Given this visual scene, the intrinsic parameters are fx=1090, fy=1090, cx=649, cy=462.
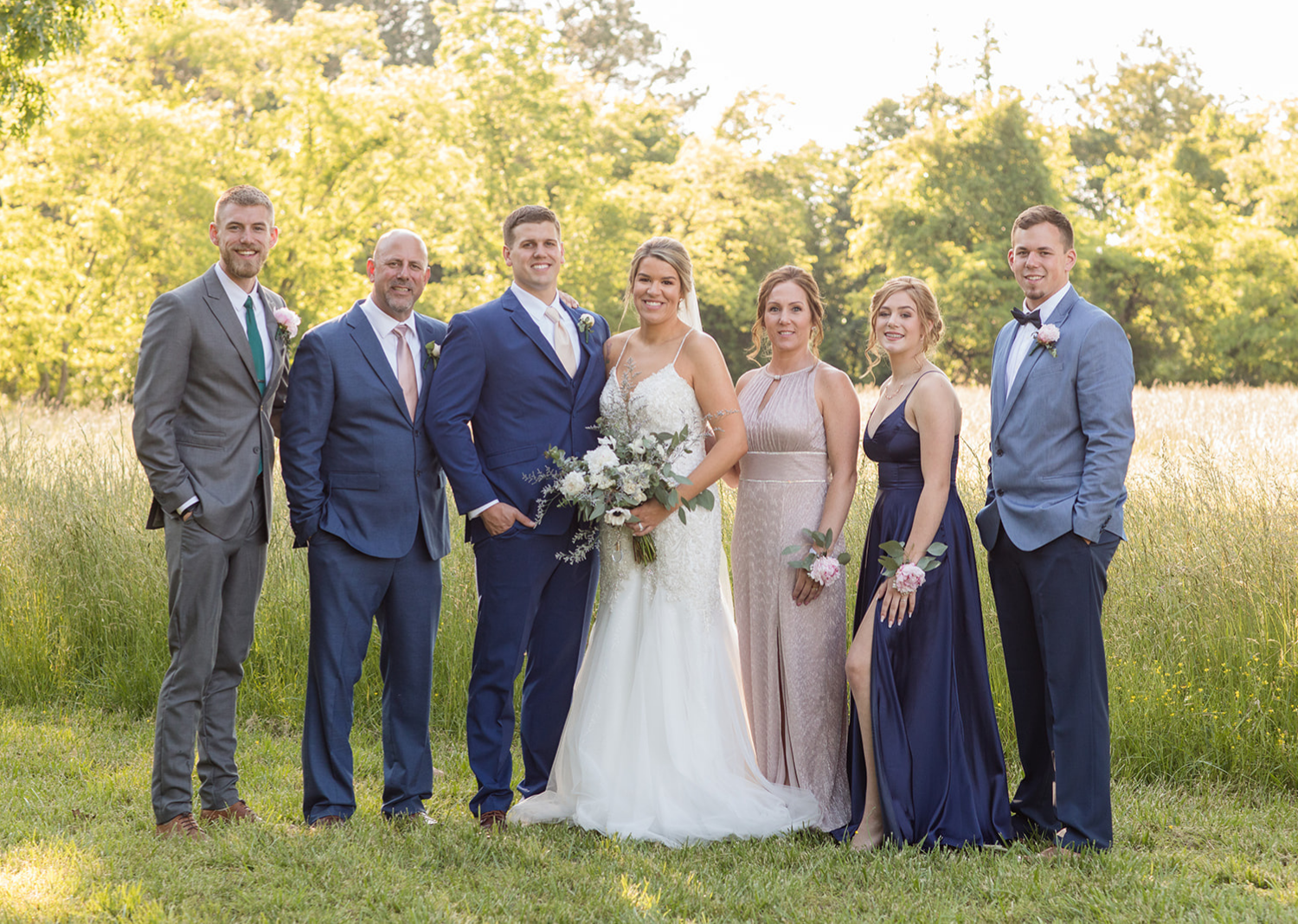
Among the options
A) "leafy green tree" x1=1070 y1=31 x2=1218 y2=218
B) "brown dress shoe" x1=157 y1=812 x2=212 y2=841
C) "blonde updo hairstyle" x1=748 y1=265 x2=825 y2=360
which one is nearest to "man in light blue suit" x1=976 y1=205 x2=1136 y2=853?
"blonde updo hairstyle" x1=748 y1=265 x2=825 y2=360

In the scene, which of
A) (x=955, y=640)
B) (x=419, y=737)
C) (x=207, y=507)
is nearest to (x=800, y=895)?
(x=955, y=640)

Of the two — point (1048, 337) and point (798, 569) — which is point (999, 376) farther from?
point (798, 569)

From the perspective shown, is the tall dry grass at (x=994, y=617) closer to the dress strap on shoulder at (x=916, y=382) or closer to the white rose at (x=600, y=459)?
the dress strap on shoulder at (x=916, y=382)

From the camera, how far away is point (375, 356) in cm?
456

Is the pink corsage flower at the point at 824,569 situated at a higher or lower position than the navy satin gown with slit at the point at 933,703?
higher

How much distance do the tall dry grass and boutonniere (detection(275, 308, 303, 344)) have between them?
2.51 meters

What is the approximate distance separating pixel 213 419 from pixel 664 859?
2520 millimetres

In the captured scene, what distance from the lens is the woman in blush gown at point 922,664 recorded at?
4.48 metres

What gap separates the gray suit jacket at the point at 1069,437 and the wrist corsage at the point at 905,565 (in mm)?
218

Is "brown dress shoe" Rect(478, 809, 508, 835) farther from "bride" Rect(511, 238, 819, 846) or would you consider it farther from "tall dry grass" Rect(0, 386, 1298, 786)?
"tall dry grass" Rect(0, 386, 1298, 786)

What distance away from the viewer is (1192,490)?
666 centimetres

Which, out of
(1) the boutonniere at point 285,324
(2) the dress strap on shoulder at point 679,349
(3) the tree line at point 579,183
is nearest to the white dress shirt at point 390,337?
(1) the boutonniere at point 285,324

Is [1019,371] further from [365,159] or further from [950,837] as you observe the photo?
[365,159]

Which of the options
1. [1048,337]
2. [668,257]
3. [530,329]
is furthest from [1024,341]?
[530,329]
